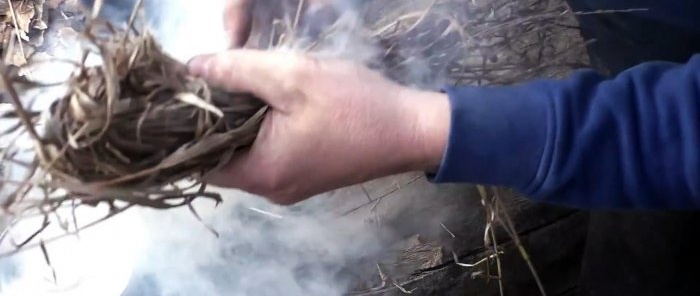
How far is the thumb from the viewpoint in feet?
2.06

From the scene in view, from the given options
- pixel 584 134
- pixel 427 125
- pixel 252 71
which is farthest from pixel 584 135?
pixel 252 71

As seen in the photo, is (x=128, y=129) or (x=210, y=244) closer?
(x=128, y=129)

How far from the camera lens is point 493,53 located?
90 cm

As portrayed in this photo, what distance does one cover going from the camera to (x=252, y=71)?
2.08 feet

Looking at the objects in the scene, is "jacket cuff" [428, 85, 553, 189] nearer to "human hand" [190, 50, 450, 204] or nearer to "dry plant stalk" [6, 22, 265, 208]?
"human hand" [190, 50, 450, 204]

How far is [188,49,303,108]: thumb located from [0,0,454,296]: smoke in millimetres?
168

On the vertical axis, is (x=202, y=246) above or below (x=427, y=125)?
below

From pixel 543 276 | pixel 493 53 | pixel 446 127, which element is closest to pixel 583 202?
pixel 446 127

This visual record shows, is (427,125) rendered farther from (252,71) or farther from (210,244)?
(210,244)

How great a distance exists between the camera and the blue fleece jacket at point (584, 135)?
0.65 m

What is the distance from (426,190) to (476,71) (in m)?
0.14

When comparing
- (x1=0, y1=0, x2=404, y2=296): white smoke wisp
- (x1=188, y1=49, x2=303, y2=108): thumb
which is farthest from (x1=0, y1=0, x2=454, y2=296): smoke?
(x1=188, y1=49, x2=303, y2=108): thumb

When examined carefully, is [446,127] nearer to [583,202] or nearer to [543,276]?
[583,202]

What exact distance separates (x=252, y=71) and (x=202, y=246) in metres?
0.30
